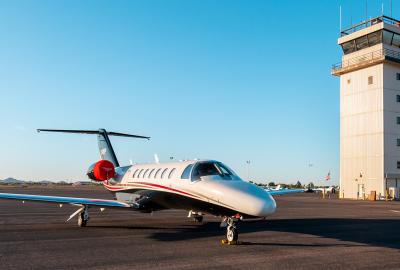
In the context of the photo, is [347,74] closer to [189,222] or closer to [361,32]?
[361,32]

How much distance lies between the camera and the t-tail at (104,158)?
19.5m

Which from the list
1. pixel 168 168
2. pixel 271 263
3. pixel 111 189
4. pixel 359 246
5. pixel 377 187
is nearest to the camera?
pixel 271 263

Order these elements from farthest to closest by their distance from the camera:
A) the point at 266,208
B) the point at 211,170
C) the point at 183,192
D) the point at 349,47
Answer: the point at 349,47
the point at 183,192
the point at 211,170
the point at 266,208

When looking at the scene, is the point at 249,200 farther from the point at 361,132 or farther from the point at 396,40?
the point at 396,40

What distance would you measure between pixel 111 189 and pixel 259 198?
1052cm

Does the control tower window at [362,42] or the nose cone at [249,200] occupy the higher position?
the control tower window at [362,42]

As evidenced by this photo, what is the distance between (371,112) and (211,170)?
3933cm

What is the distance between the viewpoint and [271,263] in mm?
9367

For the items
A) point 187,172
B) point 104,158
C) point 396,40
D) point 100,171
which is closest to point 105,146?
point 104,158

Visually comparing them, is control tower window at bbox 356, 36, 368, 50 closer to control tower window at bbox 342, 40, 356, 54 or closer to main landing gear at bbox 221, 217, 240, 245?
control tower window at bbox 342, 40, 356, 54

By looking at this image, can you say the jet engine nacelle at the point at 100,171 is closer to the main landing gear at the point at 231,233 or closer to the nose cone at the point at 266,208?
the main landing gear at the point at 231,233

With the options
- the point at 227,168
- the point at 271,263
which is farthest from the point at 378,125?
the point at 271,263

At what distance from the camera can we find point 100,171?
63.6 ft

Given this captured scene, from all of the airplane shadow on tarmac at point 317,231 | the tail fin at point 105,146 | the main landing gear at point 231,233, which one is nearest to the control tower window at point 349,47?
the airplane shadow on tarmac at point 317,231
